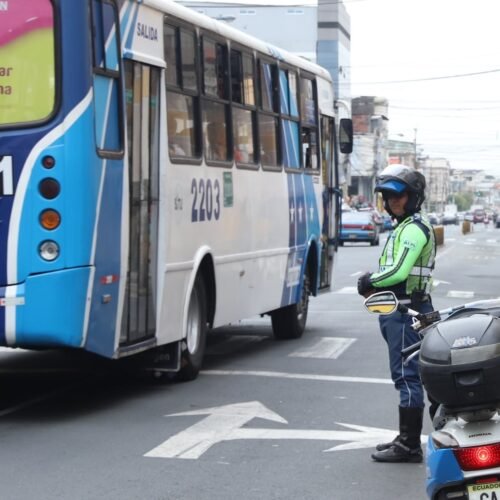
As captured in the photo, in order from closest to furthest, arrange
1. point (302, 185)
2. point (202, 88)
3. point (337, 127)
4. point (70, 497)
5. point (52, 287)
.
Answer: point (70, 497) < point (52, 287) < point (202, 88) < point (302, 185) < point (337, 127)

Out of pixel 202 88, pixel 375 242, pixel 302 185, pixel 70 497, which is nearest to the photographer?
pixel 70 497

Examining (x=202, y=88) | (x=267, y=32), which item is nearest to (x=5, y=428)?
(x=202, y=88)

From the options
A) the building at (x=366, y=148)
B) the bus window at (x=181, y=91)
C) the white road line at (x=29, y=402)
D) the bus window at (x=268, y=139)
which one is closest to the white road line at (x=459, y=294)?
the bus window at (x=268, y=139)

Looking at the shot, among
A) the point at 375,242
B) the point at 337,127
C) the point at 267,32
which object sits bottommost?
the point at 375,242

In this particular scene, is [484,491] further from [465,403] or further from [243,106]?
[243,106]

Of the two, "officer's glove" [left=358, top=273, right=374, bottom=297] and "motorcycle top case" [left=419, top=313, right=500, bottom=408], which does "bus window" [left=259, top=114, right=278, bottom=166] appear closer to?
"officer's glove" [left=358, top=273, right=374, bottom=297]

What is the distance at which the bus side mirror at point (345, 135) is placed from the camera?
689 inches

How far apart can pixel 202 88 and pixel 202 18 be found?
677 millimetres

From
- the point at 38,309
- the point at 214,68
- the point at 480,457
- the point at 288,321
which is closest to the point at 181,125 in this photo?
the point at 214,68

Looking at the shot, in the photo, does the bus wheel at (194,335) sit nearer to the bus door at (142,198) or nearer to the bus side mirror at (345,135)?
the bus door at (142,198)

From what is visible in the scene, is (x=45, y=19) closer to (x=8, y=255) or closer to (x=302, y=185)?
(x=8, y=255)

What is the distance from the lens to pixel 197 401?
1031 cm

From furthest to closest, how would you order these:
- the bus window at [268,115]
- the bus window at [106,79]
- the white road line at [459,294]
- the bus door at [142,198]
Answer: the white road line at [459,294]
the bus window at [268,115]
the bus door at [142,198]
the bus window at [106,79]

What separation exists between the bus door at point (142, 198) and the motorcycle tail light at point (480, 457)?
16.2 feet
